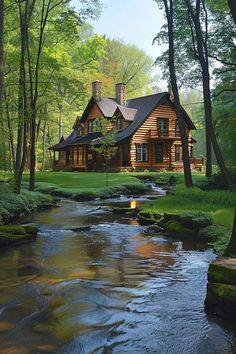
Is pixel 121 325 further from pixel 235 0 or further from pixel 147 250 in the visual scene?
pixel 235 0

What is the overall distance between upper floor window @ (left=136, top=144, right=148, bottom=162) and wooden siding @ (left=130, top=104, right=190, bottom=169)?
1.29 feet

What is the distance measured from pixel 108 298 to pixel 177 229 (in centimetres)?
599

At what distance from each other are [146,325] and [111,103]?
4416 centimetres

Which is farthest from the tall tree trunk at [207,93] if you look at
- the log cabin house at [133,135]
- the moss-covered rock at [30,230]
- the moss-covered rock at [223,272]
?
the log cabin house at [133,135]

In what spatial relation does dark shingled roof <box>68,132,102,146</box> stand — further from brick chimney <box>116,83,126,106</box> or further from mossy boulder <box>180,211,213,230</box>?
mossy boulder <box>180,211,213,230</box>

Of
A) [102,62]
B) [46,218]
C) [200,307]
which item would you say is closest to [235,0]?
[200,307]

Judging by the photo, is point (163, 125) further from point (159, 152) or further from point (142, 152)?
point (142, 152)

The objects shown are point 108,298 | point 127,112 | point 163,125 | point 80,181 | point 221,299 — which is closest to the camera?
point 221,299

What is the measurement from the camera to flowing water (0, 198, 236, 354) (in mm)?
5230


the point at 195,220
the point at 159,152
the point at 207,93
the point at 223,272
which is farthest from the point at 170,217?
the point at 159,152

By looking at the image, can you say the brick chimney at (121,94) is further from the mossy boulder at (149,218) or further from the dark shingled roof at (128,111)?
the mossy boulder at (149,218)

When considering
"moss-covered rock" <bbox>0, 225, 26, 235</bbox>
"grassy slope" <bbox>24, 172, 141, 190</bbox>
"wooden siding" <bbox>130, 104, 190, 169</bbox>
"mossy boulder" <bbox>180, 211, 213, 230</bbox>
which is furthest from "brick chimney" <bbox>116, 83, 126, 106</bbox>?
"moss-covered rock" <bbox>0, 225, 26, 235</bbox>

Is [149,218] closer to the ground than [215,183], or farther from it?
closer to the ground

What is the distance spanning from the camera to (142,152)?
4509 cm
